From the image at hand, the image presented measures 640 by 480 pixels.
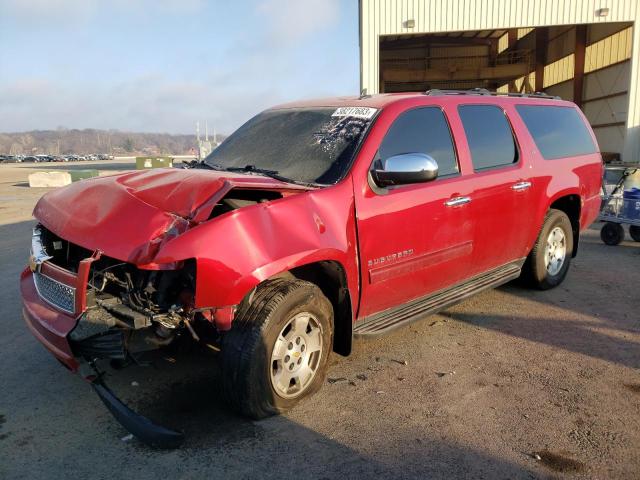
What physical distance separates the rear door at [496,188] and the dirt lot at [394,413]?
0.71m

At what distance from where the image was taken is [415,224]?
140 inches

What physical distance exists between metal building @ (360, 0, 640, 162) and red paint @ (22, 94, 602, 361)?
527 inches

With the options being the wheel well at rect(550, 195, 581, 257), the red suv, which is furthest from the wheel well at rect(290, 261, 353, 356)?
the wheel well at rect(550, 195, 581, 257)

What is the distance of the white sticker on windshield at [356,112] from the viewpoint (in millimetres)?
3652

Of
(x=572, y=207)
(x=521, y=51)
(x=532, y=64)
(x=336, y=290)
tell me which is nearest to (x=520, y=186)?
(x=572, y=207)

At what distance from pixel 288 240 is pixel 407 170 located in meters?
0.96

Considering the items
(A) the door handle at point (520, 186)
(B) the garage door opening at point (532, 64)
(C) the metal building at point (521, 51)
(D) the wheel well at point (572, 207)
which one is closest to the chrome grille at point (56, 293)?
(A) the door handle at point (520, 186)

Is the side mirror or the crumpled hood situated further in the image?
the side mirror

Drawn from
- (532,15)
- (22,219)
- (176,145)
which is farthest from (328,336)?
(176,145)

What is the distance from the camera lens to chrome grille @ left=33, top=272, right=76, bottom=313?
2812 millimetres

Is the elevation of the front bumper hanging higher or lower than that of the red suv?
→ lower

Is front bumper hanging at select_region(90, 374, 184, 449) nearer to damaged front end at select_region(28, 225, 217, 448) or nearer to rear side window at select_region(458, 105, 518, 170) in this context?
damaged front end at select_region(28, 225, 217, 448)

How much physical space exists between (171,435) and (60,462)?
1.96ft

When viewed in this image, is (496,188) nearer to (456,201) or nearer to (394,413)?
(456,201)
